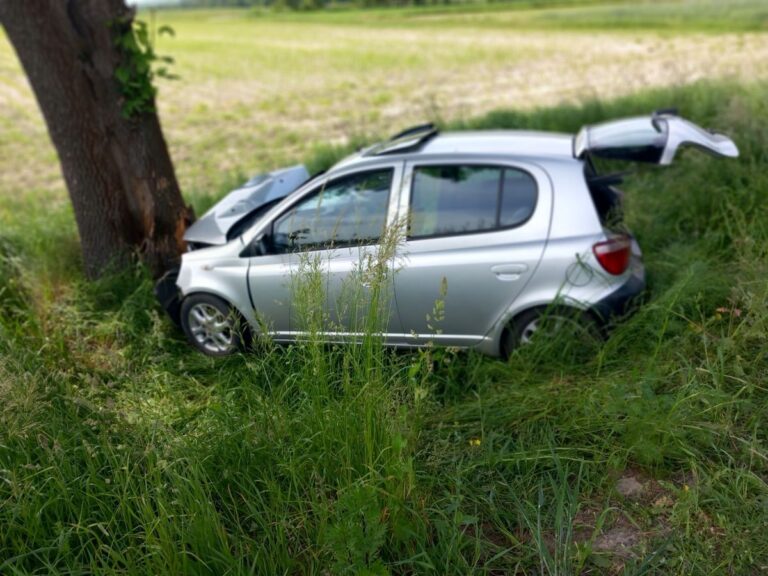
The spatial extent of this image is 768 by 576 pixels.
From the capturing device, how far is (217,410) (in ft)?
11.3

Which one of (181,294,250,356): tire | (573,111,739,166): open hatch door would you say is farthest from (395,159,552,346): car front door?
(181,294,250,356): tire

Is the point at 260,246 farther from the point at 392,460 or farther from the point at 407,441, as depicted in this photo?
the point at 392,460

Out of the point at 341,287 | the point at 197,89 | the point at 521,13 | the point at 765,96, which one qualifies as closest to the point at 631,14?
the point at 521,13

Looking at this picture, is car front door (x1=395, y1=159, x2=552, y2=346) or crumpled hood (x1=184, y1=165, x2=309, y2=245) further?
crumpled hood (x1=184, y1=165, x2=309, y2=245)

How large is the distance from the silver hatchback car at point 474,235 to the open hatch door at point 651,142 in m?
0.01

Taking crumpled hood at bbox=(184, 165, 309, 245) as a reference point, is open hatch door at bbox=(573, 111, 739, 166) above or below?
above

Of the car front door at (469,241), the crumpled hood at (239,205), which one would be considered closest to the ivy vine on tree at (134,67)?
the crumpled hood at (239,205)

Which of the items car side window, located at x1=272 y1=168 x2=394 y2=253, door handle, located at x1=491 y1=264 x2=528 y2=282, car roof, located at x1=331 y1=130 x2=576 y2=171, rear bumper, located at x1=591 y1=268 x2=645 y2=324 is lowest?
rear bumper, located at x1=591 y1=268 x2=645 y2=324

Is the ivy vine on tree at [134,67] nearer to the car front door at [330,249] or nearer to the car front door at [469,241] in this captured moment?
the car front door at [330,249]

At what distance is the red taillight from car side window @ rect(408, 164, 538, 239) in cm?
54

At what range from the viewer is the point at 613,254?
15.7 ft

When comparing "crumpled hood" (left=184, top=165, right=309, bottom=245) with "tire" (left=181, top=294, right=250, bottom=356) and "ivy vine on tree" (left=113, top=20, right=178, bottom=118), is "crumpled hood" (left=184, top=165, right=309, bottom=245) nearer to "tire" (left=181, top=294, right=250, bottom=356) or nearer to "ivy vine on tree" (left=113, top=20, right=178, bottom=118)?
"tire" (left=181, top=294, right=250, bottom=356)

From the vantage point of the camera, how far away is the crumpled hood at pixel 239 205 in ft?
18.7

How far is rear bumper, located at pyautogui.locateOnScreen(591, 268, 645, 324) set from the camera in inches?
189
